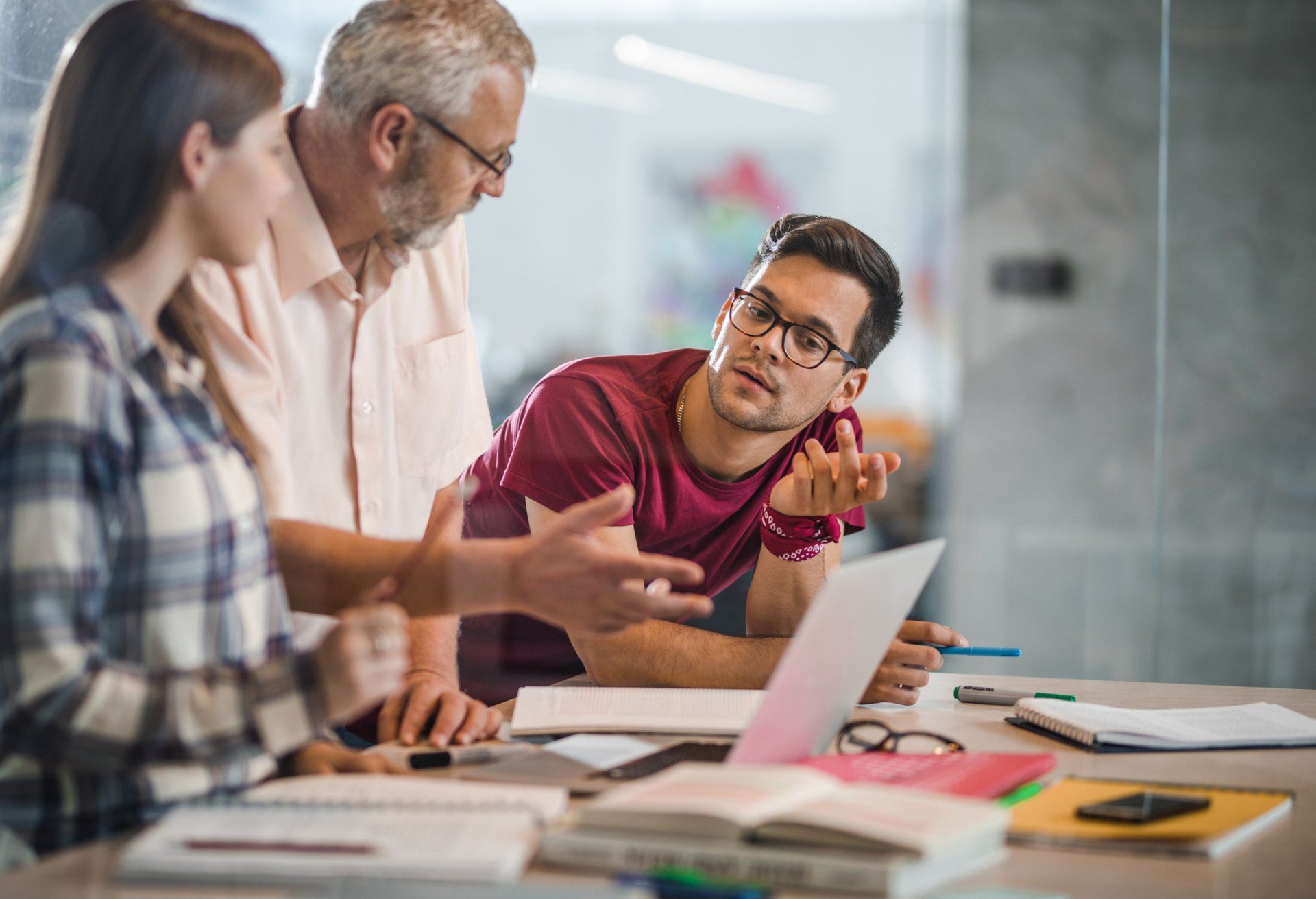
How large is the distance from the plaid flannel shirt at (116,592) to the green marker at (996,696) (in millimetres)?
938

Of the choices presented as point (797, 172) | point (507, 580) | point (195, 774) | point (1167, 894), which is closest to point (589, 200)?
point (797, 172)

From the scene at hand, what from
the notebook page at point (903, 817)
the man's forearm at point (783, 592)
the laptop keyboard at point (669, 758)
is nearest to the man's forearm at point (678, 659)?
the man's forearm at point (783, 592)

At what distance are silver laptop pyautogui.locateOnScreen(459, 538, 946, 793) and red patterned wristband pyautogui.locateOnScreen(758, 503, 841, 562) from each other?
16.2 inches

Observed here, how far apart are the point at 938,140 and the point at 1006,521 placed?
115 cm

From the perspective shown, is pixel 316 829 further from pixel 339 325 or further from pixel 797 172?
pixel 797 172

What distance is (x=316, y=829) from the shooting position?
98 cm

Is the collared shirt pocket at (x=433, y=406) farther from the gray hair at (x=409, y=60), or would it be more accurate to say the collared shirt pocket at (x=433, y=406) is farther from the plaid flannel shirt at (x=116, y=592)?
the plaid flannel shirt at (x=116, y=592)

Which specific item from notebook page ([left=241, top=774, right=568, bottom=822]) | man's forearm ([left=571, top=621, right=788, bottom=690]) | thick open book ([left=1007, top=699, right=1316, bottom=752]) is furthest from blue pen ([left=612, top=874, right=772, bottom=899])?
man's forearm ([left=571, top=621, right=788, bottom=690])

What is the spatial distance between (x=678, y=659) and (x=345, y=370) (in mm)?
570

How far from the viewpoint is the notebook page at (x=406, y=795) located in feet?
3.49

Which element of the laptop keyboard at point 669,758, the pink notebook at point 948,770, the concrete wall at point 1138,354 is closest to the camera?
the pink notebook at point 948,770

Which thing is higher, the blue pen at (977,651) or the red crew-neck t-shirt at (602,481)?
the red crew-neck t-shirt at (602,481)

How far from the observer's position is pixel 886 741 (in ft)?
4.49

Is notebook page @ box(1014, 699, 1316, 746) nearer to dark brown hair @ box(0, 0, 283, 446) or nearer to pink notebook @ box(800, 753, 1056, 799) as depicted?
pink notebook @ box(800, 753, 1056, 799)
